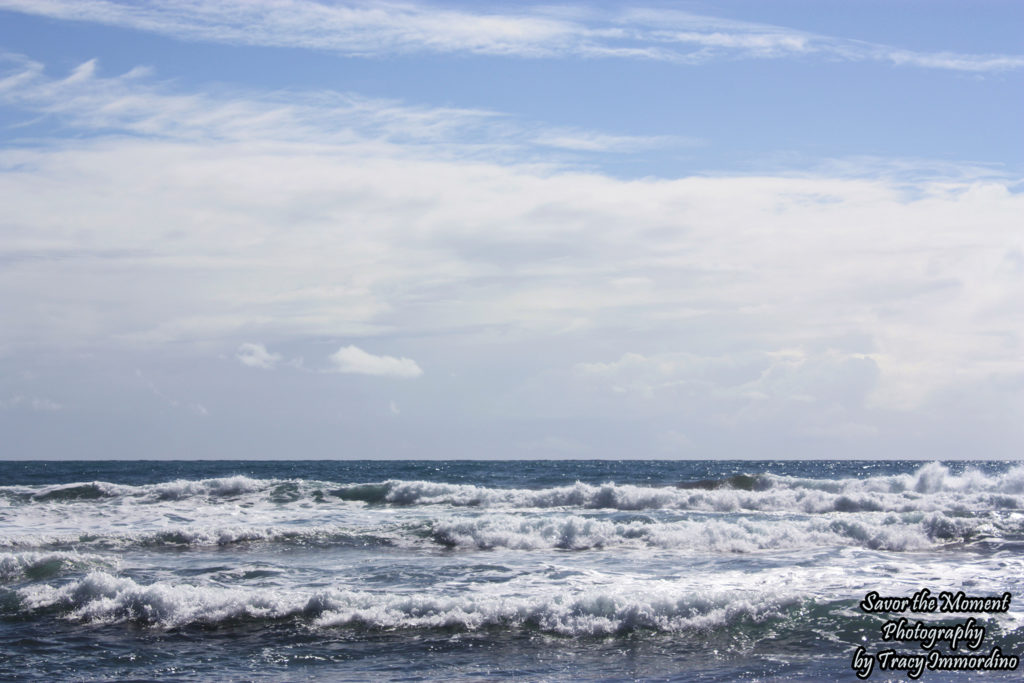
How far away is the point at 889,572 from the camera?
16.2 m

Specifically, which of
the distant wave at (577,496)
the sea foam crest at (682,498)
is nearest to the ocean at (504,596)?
the sea foam crest at (682,498)

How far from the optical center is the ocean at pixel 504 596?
1109cm

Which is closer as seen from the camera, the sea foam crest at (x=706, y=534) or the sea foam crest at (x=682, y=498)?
the sea foam crest at (x=706, y=534)


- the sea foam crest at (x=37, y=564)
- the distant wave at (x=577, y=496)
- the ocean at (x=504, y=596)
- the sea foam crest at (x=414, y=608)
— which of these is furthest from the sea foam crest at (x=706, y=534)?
the sea foam crest at (x=37, y=564)

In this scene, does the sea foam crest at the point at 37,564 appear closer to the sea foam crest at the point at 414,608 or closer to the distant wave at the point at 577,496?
the sea foam crest at the point at 414,608

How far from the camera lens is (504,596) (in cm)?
1450

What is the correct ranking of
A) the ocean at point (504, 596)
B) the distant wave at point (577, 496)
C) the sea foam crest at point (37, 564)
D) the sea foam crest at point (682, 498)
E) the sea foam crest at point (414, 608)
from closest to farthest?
1. the ocean at point (504, 596)
2. the sea foam crest at point (414, 608)
3. the sea foam crest at point (37, 564)
4. the sea foam crest at point (682, 498)
5. the distant wave at point (577, 496)

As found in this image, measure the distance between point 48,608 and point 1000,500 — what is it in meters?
28.1

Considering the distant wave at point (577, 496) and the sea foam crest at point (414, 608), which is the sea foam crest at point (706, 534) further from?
the distant wave at point (577, 496)

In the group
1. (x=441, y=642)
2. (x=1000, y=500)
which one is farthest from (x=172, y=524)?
(x=1000, y=500)

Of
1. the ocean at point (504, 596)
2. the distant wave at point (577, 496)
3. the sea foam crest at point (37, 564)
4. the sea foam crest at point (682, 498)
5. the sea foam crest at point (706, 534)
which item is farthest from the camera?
the distant wave at point (577, 496)

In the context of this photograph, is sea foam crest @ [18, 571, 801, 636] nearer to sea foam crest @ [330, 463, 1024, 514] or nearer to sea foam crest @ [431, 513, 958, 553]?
sea foam crest @ [431, 513, 958, 553]

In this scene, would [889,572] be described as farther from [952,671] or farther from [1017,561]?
[952,671]

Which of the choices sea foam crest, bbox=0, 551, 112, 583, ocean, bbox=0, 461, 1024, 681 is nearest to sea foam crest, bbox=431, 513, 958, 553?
ocean, bbox=0, 461, 1024, 681
